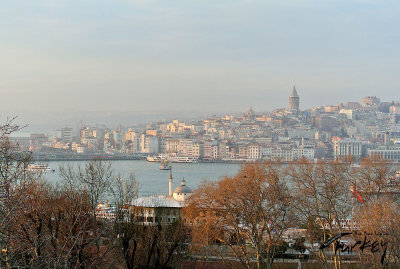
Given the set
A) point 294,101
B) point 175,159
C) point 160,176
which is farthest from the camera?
point 294,101

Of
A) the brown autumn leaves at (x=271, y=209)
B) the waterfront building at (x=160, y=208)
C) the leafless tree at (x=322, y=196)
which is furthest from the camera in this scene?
the waterfront building at (x=160, y=208)

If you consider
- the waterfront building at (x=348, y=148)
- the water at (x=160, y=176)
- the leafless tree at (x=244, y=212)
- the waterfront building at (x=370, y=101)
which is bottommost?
the waterfront building at (x=348, y=148)

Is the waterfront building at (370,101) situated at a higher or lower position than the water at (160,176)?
higher

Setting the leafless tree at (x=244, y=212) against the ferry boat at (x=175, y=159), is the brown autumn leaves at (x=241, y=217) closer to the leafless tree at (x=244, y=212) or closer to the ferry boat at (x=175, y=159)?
the leafless tree at (x=244, y=212)

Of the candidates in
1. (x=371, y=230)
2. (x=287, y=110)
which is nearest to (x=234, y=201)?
(x=371, y=230)

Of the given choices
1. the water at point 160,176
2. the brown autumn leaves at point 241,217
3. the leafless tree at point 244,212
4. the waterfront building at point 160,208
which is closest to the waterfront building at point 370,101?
the water at point 160,176

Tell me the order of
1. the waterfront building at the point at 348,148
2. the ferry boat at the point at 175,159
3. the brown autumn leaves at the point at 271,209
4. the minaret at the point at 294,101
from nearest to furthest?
the brown autumn leaves at the point at 271,209
the ferry boat at the point at 175,159
the waterfront building at the point at 348,148
the minaret at the point at 294,101

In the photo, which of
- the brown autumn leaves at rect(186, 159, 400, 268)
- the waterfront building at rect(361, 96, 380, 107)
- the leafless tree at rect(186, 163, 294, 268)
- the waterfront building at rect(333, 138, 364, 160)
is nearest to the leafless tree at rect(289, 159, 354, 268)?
the brown autumn leaves at rect(186, 159, 400, 268)

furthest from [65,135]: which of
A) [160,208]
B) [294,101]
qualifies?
[160,208]

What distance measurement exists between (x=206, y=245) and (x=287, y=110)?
65.7 m

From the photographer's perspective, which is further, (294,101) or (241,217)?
(294,101)

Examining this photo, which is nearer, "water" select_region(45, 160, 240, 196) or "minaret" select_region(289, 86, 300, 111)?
"water" select_region(45, 160, 240, 196)

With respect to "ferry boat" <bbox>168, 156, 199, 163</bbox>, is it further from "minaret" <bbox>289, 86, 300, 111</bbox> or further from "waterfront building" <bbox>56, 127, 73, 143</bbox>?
"minaret" <bbox>289, 86, 300, 111</bbox>

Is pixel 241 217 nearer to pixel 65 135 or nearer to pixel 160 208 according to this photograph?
pixel 160 208
